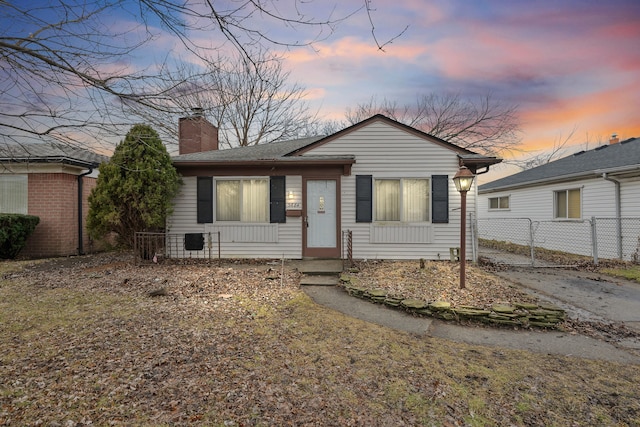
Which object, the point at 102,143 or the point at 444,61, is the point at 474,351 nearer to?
the point at 102,143

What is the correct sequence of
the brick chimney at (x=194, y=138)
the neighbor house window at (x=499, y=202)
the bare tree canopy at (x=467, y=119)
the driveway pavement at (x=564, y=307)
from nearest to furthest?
the driveway pavement at (x=564, y=307) → the brick chimney at (x=194, y=138) → the neighbor house window at (x=499, y=202) → the bare tree canopy at (x=467, y=119)

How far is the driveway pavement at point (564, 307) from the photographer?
3502mm

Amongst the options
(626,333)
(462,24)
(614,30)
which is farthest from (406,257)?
(614,30)

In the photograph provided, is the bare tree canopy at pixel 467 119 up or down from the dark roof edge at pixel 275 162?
up

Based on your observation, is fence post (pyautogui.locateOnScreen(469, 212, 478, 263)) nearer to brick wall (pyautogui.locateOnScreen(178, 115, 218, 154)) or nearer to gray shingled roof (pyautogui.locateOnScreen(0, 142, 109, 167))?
gray shingled roof (pyautogui.locateOnScreen(0, 142, 109, 167))

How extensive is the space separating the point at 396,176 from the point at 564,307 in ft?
15.5

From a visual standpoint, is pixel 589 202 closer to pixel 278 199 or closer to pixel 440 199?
pixel 440 199

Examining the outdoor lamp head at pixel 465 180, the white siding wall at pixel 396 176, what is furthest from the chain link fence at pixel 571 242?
the outdoor lamp head at pixel 465 180

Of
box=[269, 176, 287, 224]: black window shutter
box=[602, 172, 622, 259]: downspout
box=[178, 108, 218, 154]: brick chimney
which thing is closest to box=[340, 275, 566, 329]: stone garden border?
box=[269, 176, 287, 224]: black window shutter

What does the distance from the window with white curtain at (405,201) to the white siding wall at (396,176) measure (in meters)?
0.18

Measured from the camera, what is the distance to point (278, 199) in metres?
8.57

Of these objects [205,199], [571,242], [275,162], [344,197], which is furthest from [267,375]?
[571,242]

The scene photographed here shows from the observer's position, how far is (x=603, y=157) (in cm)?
1108

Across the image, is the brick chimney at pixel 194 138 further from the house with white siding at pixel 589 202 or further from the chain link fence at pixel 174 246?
the house with white siding at pixel 589 202
